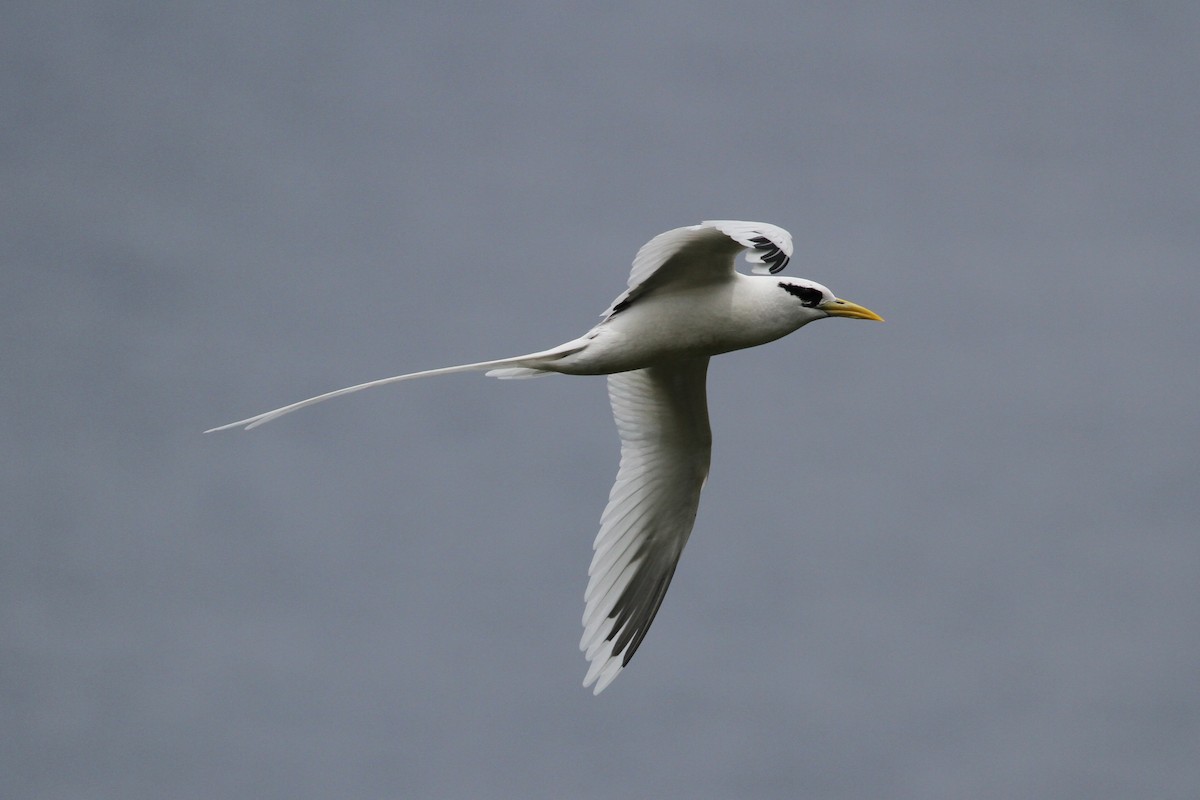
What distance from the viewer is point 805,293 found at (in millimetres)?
14430

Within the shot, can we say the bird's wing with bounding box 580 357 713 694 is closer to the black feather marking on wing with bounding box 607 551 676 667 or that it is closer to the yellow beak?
the black feather marking on wing with bounding box 607 551 676 667

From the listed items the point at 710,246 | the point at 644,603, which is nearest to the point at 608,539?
the point at 644,603

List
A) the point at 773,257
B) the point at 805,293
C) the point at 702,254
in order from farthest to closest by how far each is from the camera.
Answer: the point at 805,293 < the point at 702,254 < the point at 773,257

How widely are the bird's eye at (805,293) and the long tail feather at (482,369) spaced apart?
1.90 metres

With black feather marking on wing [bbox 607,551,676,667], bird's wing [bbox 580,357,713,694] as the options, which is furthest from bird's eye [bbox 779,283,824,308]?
Answer: black feather marking on wing [bbox 607,551,676,667]

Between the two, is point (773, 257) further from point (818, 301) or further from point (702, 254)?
point (818, 301)

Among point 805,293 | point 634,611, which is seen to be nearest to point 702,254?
point 805,293

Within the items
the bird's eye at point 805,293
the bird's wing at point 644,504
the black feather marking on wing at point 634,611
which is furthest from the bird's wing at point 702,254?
the black feather marking on wing at point 634,611

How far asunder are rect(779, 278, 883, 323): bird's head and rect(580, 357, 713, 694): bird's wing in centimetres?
176

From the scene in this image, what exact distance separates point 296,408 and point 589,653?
472 cm

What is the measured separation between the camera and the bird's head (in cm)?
1441

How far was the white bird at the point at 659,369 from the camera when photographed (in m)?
13.3

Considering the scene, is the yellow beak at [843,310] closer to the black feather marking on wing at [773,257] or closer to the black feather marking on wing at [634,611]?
A: the black feather marking on wing at [773,257]

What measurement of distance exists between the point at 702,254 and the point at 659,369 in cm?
278
